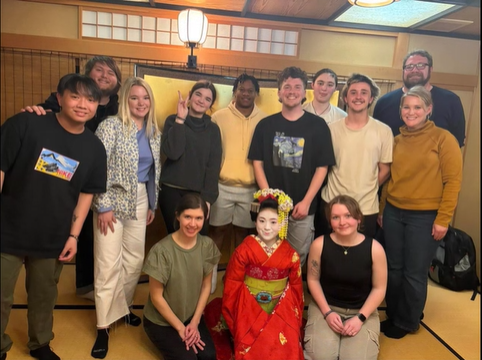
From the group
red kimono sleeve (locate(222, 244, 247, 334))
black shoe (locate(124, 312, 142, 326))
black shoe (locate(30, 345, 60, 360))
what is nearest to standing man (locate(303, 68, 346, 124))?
red kimono sleeve (locate(222, 244, 247, 334))

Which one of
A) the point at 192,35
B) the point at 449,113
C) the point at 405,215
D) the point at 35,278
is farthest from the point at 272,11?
the point at 35,278

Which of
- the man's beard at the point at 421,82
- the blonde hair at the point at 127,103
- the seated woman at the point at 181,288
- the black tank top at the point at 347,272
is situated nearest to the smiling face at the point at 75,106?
the blonde hair at the point at 127,103

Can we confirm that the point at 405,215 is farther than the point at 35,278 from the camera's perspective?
Yes

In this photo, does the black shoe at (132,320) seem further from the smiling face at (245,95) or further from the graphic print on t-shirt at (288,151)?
the smiling face at (245,95)

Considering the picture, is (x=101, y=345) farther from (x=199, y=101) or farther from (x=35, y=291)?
(x=199, y=101)

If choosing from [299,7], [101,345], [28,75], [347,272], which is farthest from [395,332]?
[28,75]

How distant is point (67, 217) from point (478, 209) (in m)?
1.51

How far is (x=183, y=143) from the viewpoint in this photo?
2.04m

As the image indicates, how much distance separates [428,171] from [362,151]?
35 centimetres

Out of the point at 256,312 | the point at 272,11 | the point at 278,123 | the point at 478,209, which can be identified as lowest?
the point at 256,312

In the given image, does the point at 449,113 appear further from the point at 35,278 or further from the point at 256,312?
the point at 35,278

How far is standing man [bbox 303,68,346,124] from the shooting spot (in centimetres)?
225

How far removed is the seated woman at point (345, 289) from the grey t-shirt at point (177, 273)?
1.87 feet

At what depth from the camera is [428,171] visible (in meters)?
1.96
